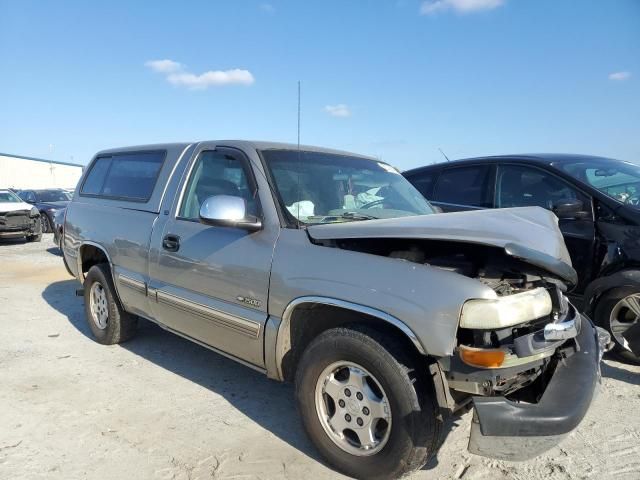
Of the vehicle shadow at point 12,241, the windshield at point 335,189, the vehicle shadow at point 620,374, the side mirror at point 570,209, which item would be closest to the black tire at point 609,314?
the vehicle shadow at point 620,374

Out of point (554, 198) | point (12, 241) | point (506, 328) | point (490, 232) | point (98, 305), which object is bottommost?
point (12, 241)

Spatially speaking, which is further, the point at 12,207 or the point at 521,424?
the point at 12,207

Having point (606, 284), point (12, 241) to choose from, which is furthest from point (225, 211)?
point (12, 241)

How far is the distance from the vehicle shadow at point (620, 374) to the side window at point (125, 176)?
419 cm

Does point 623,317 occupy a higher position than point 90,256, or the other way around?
point 90,256

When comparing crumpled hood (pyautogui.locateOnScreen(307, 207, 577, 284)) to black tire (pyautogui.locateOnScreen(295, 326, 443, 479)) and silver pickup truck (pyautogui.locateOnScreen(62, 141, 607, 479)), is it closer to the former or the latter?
silver pickup truck (pyautogui.locateOnScreen(62, 141, 607, 479))

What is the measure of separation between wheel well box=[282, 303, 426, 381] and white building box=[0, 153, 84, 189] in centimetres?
5271

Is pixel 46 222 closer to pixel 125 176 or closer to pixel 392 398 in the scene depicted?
pixel 125 176

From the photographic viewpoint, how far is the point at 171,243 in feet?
12.3

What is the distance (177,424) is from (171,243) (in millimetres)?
1306

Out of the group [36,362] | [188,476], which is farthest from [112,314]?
[188,476]

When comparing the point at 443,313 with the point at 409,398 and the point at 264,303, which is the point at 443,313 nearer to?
the point at 409,398

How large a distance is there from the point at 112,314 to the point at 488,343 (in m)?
3.73

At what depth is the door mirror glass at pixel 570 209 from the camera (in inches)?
172
